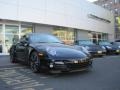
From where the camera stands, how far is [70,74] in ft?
28.1

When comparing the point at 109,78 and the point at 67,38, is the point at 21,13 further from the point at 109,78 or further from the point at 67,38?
the point at 109,78

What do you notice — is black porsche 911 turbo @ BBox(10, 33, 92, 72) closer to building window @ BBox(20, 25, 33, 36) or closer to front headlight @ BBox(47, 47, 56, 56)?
front headlight @ BBox(47, 47, 56, 56)

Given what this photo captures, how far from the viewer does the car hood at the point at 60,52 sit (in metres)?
8.21

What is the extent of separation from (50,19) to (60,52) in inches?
664

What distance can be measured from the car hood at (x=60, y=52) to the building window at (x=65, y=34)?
18.6 metres

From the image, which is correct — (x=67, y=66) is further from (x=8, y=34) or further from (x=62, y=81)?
(x=8, y=34)

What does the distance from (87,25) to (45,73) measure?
25080 millimetres

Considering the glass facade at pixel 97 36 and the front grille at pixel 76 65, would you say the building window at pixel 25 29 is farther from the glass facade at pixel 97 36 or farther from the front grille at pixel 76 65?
the front grille at pixel 76 65

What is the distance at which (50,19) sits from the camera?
25016mm

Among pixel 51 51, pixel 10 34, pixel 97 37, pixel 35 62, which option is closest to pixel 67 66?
pixel 51 51

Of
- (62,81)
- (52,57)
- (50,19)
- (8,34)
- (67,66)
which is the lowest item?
(62,81)

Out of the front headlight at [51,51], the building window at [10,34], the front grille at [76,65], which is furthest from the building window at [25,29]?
the front grille at [76,65]

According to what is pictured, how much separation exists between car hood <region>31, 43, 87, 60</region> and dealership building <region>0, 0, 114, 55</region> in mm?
11953

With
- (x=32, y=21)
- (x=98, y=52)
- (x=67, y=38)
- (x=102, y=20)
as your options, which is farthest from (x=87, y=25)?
(x=98, y=52)
